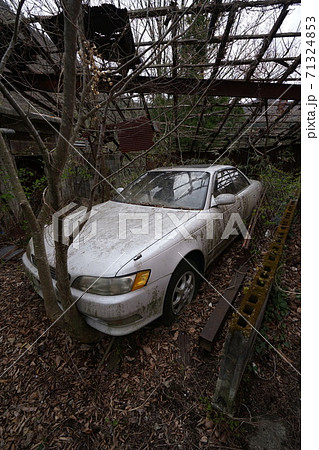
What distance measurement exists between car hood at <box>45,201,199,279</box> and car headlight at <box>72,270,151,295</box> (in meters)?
0.05

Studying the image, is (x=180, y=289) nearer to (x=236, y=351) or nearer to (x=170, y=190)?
(x=236, y=351)

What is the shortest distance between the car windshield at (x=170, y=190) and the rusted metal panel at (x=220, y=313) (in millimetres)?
1046

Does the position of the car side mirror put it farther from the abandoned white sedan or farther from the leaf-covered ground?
the leaf-covered ground

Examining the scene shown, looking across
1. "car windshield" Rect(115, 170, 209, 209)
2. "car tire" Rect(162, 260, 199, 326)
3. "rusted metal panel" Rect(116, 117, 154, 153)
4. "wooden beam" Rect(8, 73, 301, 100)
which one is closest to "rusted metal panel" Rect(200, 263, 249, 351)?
"car tire" Rect(162, 260, 199, 326)

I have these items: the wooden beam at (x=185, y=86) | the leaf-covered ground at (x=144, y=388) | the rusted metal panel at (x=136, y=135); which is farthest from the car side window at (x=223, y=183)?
the rusted metal panel at (x=136, y=135)

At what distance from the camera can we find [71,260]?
1.94 m

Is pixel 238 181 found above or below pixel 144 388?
above

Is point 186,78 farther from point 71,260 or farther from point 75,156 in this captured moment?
point 71,260

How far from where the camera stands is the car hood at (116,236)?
5.96 ft

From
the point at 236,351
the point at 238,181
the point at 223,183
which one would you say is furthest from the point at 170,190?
the point at 236,351

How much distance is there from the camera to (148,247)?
1906 millimetres

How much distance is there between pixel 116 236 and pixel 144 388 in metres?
1.35

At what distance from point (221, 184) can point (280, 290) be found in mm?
1629

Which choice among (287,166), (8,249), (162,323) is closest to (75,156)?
(8,249)
